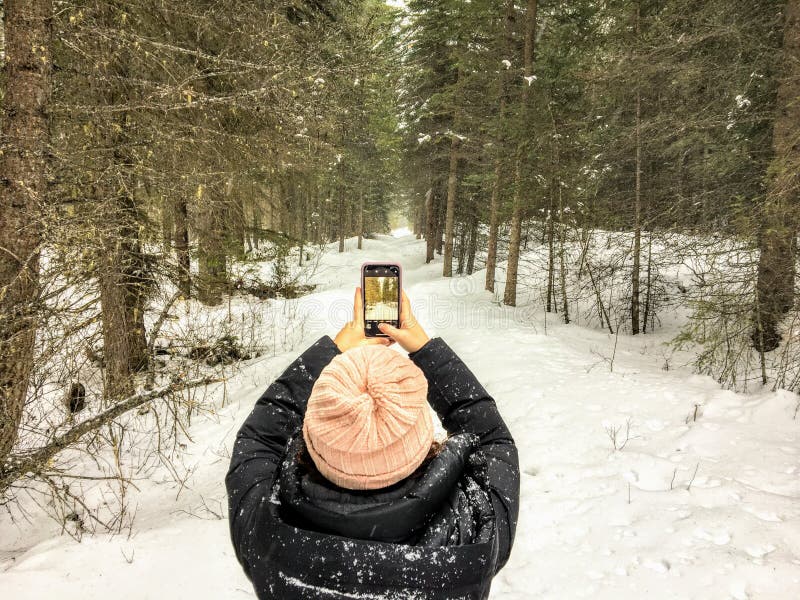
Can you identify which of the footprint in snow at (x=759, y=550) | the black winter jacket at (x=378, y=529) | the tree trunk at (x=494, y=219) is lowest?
the footprint in snow at (x=759, y=550)

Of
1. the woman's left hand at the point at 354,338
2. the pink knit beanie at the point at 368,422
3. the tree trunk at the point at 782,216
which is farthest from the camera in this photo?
the tree trunk at the point at 782,216

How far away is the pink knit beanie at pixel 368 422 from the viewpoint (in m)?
1.00

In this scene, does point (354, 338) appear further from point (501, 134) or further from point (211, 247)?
point (501, 134)

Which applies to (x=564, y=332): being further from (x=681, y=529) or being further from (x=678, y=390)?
(x=681, y=529)

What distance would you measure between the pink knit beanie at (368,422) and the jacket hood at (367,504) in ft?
0.11

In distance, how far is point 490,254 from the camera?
14312mm

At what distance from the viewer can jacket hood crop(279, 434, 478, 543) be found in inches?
39.8

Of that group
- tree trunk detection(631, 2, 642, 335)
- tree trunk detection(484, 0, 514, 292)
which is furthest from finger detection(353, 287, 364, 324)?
tree trunk detection(484, 0, 514, 292)

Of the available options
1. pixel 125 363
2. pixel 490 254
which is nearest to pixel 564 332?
pixel 490 254

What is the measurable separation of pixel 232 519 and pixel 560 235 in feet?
37.3

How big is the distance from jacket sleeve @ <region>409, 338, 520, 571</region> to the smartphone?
0.31 metres

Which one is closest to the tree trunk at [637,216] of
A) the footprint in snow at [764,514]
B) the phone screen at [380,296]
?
the footprint in snow at [764,514]

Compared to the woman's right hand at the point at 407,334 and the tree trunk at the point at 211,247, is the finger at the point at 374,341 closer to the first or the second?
the woman's right hand at the point at 407,334

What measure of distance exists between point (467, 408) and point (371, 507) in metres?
0.62
